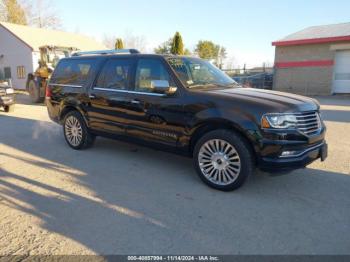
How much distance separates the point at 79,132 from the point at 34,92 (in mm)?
10997

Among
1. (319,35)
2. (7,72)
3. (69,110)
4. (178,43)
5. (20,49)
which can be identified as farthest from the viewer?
(7,72)

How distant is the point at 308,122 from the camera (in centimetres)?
410

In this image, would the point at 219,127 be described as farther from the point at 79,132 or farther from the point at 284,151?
the point at 79,132

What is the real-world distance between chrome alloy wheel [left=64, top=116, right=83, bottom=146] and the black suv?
3cm

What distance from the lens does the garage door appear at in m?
20.5

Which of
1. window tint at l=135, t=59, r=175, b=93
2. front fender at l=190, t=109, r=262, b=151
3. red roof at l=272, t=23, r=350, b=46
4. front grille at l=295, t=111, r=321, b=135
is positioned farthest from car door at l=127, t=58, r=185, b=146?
red roof at l=272, t=23, r=350, b=46

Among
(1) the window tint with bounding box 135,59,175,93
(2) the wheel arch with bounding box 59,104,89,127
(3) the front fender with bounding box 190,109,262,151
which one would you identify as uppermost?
(1) the window tint with bounding box 135,59,175,93

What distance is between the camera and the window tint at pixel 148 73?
15.9 feet

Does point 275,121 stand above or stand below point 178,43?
below

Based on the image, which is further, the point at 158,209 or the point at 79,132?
the point at 79,132

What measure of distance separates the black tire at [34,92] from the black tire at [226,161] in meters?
13.2

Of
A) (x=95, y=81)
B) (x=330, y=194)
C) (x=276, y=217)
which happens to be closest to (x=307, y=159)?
(x=330, y=194)

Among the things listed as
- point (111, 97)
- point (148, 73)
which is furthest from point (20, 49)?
point (148, 73)

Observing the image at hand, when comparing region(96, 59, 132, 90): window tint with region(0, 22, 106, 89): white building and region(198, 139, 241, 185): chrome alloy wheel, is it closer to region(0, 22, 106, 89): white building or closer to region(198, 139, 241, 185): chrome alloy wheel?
region(198, 139, 241, 185): chrome alloy wheel
